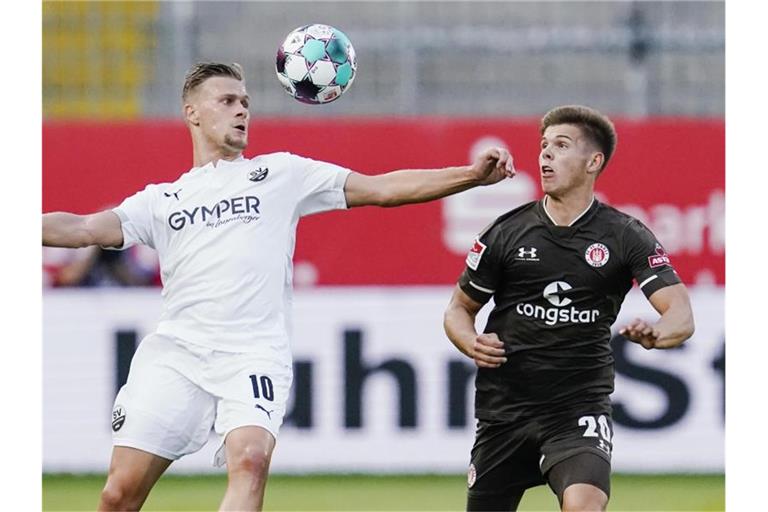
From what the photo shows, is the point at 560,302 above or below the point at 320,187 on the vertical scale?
below

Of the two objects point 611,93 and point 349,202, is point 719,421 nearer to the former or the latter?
point 611,93

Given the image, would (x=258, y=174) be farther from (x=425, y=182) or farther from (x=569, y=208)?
(x=569, y=208)

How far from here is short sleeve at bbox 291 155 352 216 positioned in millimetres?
6730

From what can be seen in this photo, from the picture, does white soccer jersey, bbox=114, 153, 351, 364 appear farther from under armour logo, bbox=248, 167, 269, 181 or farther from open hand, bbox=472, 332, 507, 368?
open hand, bbox=472, 332, 507, 368

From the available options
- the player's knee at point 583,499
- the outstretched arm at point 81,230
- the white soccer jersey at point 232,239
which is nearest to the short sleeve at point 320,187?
the white soccer jersey at point 232,239

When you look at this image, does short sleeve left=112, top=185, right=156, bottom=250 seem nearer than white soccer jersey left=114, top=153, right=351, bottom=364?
No

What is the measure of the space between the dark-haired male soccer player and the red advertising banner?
15.3ft

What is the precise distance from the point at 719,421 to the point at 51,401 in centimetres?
539

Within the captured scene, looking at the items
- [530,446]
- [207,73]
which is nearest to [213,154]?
[207,73]

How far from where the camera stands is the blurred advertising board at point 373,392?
11305 mm

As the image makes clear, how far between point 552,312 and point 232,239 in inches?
61.1

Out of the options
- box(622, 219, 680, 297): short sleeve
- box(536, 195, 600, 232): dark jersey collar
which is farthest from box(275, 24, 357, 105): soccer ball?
box(622, 219, 680, 297): short sleeve

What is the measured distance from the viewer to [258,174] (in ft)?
22.2

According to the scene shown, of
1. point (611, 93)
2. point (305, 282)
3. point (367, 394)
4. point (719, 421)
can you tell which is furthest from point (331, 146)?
point (719, 421)
